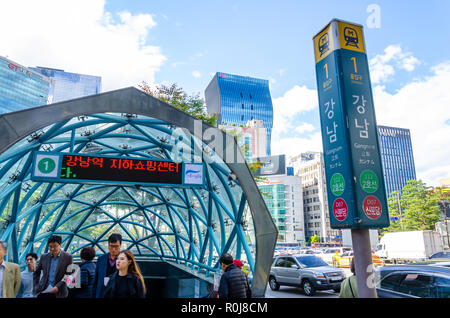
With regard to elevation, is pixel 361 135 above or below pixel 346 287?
above

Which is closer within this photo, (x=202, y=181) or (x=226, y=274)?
(x=226, y=274)

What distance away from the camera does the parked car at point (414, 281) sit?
22.3 feet

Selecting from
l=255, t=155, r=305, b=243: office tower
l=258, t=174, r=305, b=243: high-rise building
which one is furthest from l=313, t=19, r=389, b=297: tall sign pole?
l=258, t=174, r=305, b=243: high-rise building

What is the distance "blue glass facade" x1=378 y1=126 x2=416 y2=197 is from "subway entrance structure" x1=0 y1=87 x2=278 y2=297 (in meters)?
128

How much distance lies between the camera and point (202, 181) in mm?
9945

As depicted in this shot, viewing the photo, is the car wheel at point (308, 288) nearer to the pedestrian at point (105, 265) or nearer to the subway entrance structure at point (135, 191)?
the subway entrance structure at point (135, 191)

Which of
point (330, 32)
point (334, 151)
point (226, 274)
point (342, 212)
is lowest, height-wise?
point (226, 274)

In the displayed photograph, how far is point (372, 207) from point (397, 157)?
14993 centimetres

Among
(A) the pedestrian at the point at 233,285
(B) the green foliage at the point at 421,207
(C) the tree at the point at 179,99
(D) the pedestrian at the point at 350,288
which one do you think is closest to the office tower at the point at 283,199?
(B) the green foliage at the point at 421,207

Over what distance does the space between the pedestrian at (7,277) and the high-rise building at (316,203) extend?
9189cm

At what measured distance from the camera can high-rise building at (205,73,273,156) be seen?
138375 millimetres
